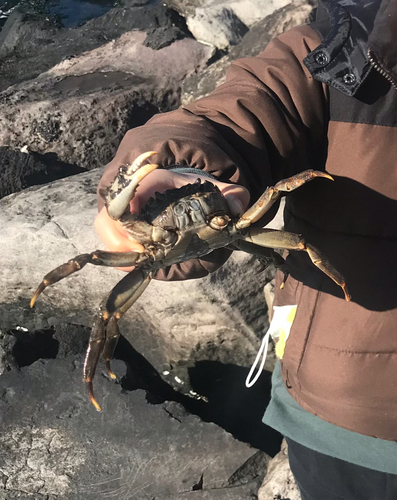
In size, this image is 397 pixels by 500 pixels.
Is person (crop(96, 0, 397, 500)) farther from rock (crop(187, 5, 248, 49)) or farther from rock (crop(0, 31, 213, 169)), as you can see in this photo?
rock (crop(187, 5, 248, 49))

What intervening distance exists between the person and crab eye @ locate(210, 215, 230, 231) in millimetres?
39

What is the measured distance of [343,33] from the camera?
5.07 ft

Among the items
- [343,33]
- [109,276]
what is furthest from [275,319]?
[109,276]

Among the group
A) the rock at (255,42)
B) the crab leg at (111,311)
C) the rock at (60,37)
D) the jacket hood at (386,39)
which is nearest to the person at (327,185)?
the jacket hood at (386,39)

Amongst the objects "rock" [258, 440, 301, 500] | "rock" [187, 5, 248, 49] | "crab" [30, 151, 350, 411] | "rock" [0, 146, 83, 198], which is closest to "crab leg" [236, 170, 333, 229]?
"crab" [30, 151, 350, 411]

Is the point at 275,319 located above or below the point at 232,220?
below

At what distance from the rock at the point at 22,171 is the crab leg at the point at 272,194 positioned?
3.91 m

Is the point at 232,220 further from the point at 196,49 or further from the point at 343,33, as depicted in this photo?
the point at 196,49

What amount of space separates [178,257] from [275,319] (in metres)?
0.68

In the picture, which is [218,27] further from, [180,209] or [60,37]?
[180,209]

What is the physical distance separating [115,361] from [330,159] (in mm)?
2167

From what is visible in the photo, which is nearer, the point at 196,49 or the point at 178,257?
the point at 178,257

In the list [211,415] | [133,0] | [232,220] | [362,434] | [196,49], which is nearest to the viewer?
[232,220]

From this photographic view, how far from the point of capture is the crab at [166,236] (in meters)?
1.46
